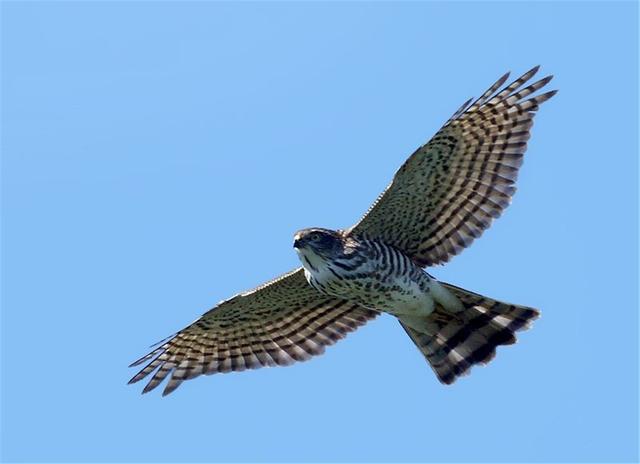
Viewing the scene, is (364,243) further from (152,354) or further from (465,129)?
(152,354)

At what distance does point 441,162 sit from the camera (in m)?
20.1

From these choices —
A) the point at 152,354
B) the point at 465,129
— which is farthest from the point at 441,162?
the point at 152,354

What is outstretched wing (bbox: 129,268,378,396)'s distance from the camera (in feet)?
69.7

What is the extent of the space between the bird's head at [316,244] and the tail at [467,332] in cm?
158

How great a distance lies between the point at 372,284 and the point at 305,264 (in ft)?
2.77

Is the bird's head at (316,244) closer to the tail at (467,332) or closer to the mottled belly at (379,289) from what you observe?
the mottled belly at (379,289)

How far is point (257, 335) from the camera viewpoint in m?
21.5

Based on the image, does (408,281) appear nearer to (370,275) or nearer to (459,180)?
(370,275)

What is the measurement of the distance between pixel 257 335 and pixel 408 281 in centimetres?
252

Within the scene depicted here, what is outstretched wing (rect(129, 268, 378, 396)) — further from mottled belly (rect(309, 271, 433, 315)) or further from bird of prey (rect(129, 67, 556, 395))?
mottled belly (rect(309, 271, 433, 315))

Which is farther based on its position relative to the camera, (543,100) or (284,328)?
(284,328)

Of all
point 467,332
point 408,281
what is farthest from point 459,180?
point 467,332

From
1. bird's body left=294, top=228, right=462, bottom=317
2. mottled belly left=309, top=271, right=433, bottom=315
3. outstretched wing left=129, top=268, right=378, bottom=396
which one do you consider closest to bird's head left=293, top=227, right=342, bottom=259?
bird's body left=294, top=228, right=462, bottom=317

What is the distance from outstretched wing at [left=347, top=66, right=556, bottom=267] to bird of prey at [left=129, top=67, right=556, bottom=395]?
1cm
